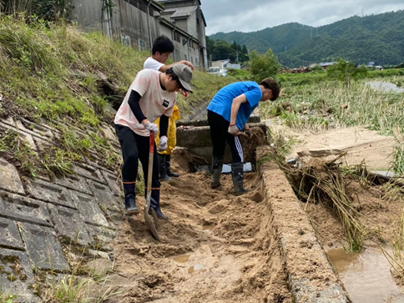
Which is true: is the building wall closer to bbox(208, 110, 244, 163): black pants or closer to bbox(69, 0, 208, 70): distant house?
bbox(69, 0, 208, 70): distant house

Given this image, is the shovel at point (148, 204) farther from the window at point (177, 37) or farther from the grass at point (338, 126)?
the window at point (177, 37)

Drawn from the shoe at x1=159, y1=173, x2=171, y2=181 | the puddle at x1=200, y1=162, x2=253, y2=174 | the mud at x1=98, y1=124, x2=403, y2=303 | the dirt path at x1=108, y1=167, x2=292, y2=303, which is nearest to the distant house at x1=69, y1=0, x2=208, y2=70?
the puddle at x1=200, y1=162, x2=253, y2=174

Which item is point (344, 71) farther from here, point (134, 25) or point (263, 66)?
point (134, 25)

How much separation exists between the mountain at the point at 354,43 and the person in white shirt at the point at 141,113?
103 metres

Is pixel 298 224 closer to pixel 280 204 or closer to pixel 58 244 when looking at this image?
pixel 280 204

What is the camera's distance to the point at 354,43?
12875 cm

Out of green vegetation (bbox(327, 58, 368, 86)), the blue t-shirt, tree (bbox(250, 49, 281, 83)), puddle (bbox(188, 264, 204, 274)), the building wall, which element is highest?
the building wall

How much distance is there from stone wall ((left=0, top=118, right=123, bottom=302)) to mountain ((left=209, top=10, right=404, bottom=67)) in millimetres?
103168

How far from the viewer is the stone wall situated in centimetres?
220

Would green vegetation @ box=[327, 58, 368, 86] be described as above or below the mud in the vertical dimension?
above

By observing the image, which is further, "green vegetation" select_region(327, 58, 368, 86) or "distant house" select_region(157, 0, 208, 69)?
"distant house" select_region(157, 0, 208, 69)

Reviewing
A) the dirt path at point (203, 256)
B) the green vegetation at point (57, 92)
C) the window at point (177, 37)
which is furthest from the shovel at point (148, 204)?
the window at point (177, 37)

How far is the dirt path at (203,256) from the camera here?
2.43m

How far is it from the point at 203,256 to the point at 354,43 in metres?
142
